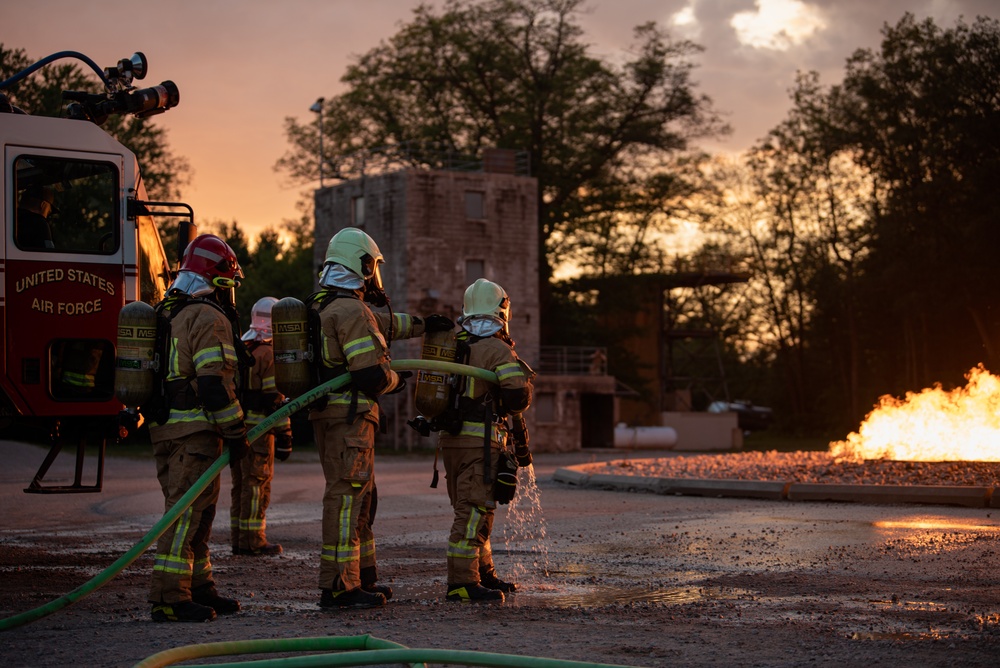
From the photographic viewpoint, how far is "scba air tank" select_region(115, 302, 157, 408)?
7879mm

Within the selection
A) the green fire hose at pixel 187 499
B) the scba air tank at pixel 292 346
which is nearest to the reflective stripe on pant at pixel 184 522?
the green fire hose at pixel 187 499

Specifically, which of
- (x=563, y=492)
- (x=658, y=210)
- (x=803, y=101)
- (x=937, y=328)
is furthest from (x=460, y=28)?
(x=563, y=492)

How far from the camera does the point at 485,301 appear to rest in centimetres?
873

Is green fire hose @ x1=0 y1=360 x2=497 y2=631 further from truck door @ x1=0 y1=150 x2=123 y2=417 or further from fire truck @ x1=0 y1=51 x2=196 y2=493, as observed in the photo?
truck door @ x1=0 y1=150 x2=123 y2=417

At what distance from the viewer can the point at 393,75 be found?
49875 mm

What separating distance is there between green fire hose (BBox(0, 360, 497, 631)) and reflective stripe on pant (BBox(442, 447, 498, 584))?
1.97 feet

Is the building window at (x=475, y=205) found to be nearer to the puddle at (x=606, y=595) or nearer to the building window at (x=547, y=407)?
the building window at (x=547, y=407)

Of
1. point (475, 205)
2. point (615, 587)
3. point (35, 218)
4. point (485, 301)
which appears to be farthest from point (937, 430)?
point (475, 205)

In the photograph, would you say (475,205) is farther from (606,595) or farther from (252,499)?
(606,595)

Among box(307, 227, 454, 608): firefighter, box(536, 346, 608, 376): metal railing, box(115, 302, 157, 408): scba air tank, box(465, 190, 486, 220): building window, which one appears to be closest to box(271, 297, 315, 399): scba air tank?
box(307, 227, 454, 608): firefighter

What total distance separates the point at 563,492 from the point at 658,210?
35.0m

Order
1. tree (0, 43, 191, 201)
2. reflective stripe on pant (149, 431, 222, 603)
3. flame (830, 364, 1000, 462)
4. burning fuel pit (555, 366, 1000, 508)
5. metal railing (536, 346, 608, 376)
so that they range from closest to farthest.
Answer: reflective stripe on pant (149, 431, 222, 603)
burning fuel pit (555, 366, 1000, 508)
flame (830, 364, 1000, 462)
tree (0, 43, 191, 201)
metal railing (536, 346, 608, 376)

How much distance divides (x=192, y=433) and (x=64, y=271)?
2741 millimetres

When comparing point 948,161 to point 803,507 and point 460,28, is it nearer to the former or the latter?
point 460,28
